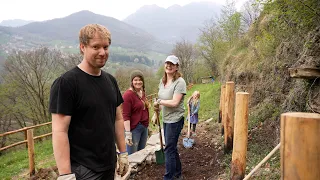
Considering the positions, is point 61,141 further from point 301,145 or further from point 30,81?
point 30,81

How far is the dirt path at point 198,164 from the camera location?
4.17m

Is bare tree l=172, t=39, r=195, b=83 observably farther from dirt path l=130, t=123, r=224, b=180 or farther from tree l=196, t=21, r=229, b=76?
dirt path l=130, t=123, r=224, b=180

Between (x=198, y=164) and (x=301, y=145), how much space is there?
377cm

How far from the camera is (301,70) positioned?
325 cm

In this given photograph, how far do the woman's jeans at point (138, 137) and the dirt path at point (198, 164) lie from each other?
0.49 m

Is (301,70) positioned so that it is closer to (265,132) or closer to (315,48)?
(315,48)

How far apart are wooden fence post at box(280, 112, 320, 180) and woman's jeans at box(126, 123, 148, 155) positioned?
9.85ft

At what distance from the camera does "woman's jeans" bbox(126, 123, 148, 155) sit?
3.97m

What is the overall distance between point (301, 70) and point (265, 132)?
238 centimetres

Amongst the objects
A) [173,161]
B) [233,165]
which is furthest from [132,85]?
[233,165]

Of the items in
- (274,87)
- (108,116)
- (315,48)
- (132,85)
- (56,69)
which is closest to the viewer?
(108,116)

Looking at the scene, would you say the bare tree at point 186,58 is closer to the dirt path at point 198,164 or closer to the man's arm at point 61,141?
the dirt path at point 198,164

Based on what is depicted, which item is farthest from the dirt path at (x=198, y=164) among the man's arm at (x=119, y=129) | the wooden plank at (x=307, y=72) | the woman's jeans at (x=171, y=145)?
the man's arm at (x=119, y=129)

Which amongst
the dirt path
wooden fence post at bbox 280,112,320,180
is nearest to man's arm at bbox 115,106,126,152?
wooden fence post at bbox 280,112,320,180
